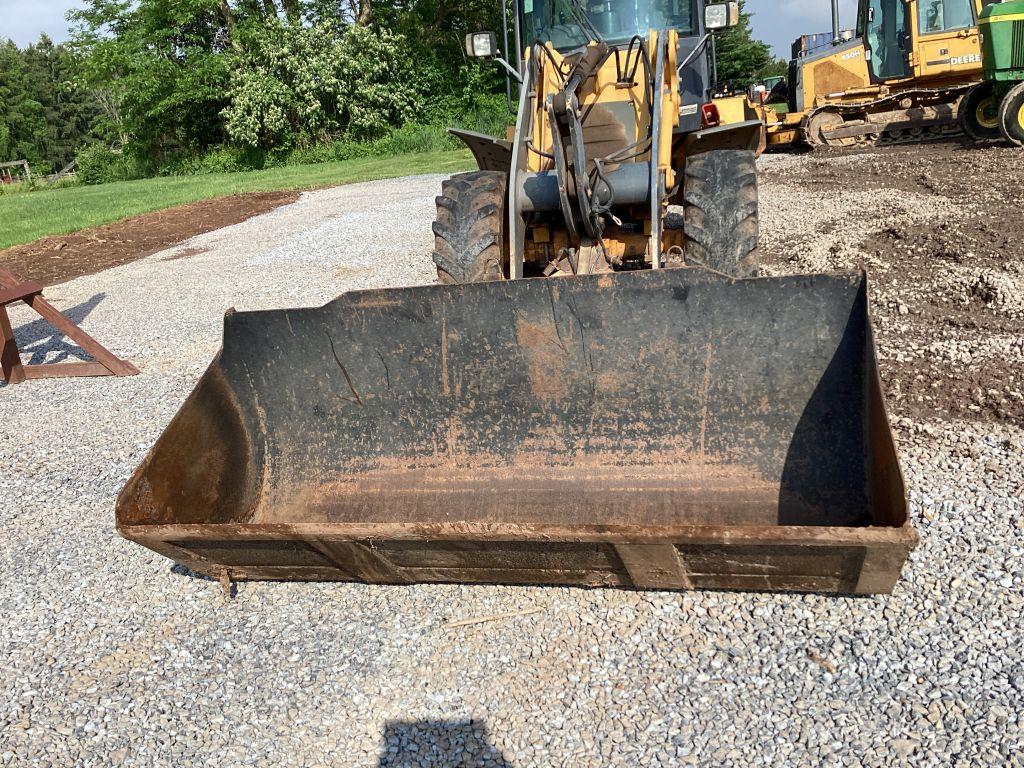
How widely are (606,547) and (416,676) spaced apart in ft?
2.52

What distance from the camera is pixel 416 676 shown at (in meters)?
2.65

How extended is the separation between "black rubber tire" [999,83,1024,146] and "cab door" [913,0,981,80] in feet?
9.83

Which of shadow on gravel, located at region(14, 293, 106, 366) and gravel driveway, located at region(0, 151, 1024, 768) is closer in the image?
gravel driveway, located at region(0, 151, 1024, 768)

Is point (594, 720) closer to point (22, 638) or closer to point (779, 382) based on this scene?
point (779, 382)

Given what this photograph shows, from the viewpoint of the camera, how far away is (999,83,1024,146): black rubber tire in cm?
1171

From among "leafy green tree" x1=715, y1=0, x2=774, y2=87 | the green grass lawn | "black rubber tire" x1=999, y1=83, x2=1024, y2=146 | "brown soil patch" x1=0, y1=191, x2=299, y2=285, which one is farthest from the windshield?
"leafy green tree" x1=715, y1=0, x2=774, y2=87

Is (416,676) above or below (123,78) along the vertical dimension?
below

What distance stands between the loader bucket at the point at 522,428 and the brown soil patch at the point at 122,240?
8.89 meters

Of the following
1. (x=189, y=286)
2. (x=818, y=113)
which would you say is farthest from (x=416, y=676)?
(x=818, y=113)

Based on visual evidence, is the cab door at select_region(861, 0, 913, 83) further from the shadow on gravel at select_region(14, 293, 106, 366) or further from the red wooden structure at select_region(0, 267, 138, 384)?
the red wooden structure at select_region(0, 267, 138, 384)

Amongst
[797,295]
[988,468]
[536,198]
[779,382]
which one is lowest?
[988,468]

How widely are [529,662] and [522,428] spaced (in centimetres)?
106

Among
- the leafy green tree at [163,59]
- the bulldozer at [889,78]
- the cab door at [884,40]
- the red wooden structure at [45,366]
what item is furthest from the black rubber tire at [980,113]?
the leafy green tree at [163,59]

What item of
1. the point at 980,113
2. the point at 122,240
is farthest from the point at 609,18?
the point at 122,240
